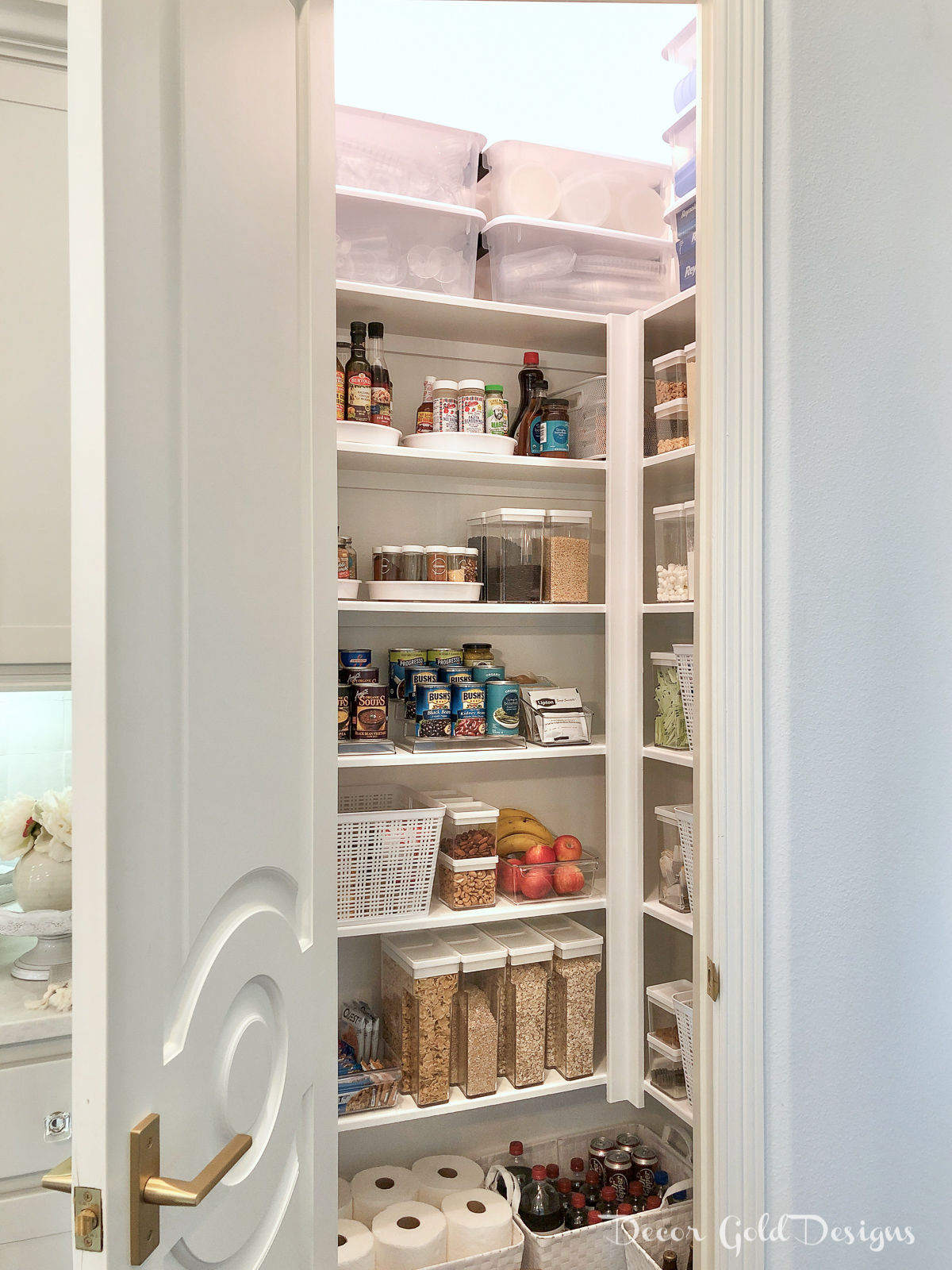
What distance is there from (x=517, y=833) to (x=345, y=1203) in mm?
890

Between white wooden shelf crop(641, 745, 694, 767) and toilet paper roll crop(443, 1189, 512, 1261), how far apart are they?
1.03m

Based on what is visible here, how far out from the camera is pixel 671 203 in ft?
6.82

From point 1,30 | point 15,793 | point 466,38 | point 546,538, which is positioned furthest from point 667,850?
point 1,30

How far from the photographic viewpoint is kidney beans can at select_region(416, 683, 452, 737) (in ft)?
6.62

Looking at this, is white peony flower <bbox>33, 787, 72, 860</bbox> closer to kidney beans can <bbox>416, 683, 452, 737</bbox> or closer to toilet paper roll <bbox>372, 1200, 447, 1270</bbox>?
kidney beans can <bbox>416, 683, 452, 737</bbox>

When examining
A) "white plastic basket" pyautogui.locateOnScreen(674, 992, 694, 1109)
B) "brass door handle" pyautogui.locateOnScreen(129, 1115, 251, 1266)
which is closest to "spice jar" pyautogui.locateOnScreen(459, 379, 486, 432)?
"white plastic basket" pyautogui.locateOnScreen(674, 992, 694, 1109)

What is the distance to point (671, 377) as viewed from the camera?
6.64ft

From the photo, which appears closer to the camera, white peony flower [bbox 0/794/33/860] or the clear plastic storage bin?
white peony flower [bbox 0/794/33/860]

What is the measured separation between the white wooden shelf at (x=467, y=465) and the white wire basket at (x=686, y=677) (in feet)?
1.62

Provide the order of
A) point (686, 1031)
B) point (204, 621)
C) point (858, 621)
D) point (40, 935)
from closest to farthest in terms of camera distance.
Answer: point (204, 621) < point (858, 621) < point (40, 935) < point (686, 1031)

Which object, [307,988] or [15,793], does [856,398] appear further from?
[15,793]

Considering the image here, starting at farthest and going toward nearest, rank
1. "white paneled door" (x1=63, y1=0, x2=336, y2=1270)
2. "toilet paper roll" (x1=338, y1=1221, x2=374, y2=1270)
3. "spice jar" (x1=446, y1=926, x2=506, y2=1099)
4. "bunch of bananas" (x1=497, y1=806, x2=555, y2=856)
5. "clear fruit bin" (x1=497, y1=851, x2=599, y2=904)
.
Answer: "bunch of bananas" (x1=497, y1=806, x2=555, y2=856) < "clear fruit bin" (x1=497, y1=851, x2=599, y2=904) < "spice jar" (x1=446, y1=926, x2=506, y2=1099) < "toilet paper roll" (x1=338, y1=1221, x2=374, y2=1270) < "white paneled door" (x1=63, y1=0, x2=336, y2=1270)

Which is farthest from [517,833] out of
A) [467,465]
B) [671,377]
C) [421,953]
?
[671,377]

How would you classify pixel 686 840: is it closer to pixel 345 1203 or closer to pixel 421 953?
pixel 421 953
